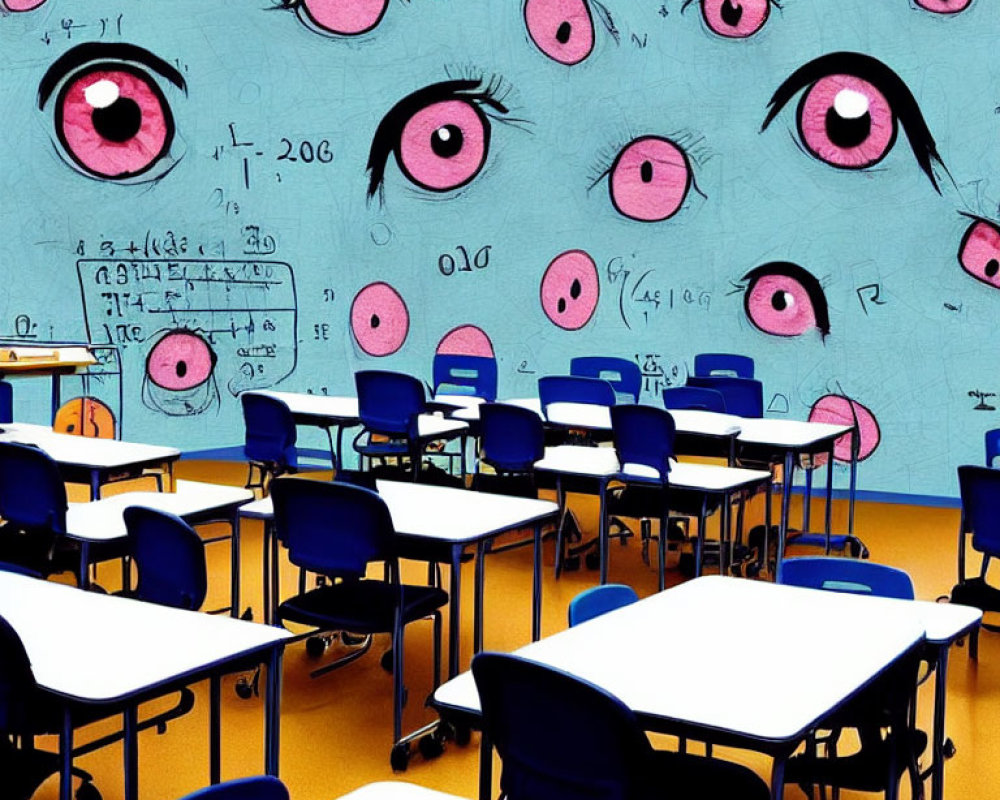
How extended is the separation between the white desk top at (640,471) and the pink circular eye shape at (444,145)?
3.94 m

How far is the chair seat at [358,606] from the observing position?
3768 millimetres

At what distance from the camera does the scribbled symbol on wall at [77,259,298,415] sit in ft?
28.5

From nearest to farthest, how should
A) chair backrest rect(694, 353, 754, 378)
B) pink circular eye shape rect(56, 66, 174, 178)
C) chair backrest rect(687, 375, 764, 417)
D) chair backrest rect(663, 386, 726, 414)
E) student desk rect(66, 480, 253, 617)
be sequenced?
student desk rect(66, 480, 253, 617)
chair backrest rect(663, 386, 726, 414)
chair backrest rect(687, 375, 764, 417)
chair backrest rect(694, 353, 754, 378)
pink circular eye shape rect(56, 66, 174, 178)

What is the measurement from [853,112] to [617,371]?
101 inches

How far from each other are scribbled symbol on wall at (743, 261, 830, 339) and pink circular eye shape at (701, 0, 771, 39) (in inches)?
67.5

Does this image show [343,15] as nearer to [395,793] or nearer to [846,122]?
[846,122]

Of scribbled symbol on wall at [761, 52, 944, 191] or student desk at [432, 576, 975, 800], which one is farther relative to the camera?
scribbled symbol on wall at [761, 52, 944, 191]

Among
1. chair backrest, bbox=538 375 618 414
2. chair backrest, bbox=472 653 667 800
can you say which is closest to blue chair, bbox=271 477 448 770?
chair backrest, bbox=472 653 667 800

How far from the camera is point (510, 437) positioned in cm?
604

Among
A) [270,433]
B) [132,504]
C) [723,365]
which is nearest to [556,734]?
[132,504]

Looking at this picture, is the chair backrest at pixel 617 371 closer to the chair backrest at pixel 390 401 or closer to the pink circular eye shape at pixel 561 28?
the chair backrest at pixel 390 401

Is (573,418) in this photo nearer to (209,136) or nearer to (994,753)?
(994,753)

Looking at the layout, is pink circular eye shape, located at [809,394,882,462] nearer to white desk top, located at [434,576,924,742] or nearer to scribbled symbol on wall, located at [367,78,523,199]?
scribbled symbol on wall, located at [367,78,523,199]

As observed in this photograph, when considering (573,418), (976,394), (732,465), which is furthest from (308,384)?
(976,394)
